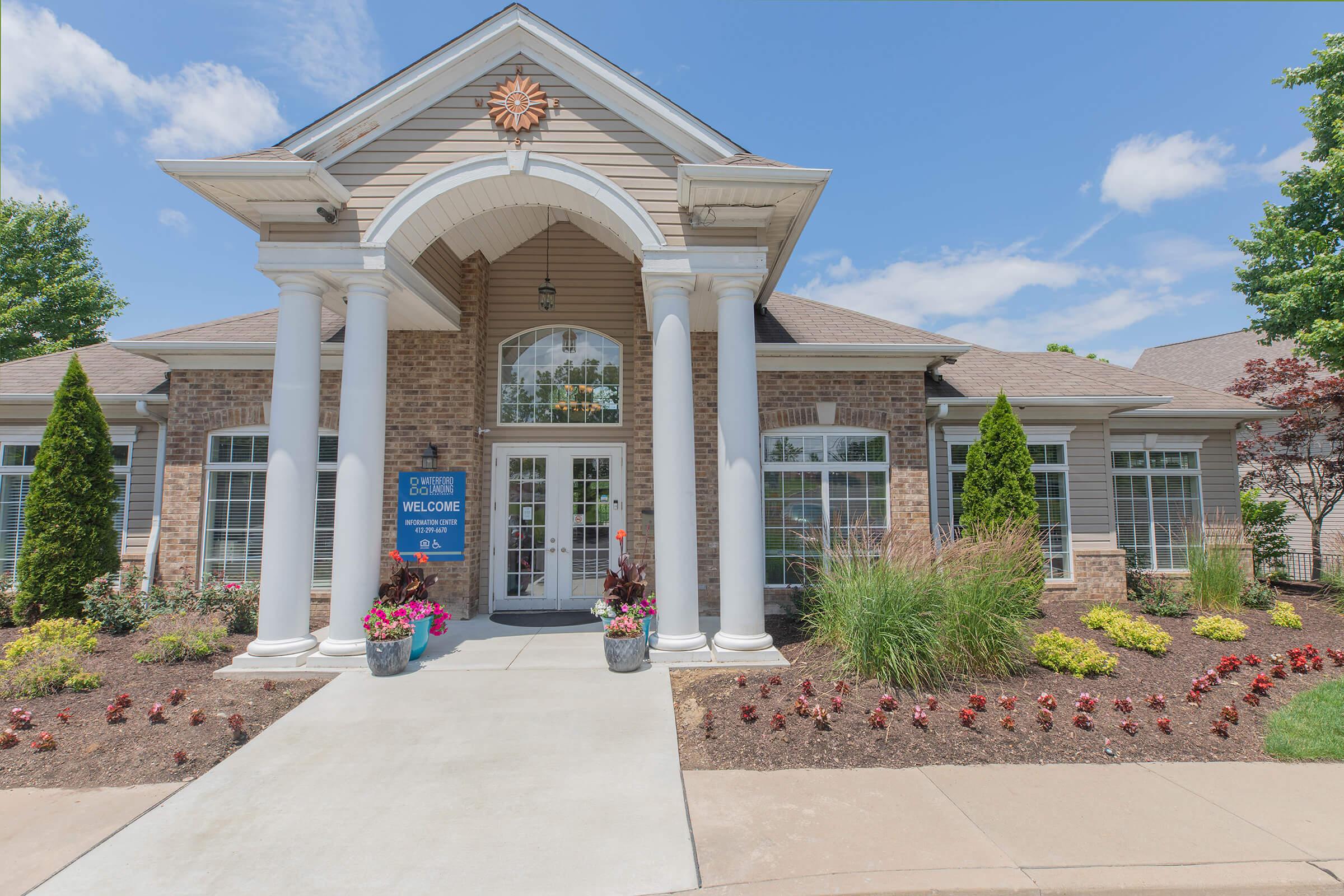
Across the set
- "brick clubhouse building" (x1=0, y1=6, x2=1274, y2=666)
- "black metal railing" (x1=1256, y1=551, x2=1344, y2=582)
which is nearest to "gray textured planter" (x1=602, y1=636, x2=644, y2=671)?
"brick clubhouse building" (x1=0, y1=6, x2=1274, y2=666)

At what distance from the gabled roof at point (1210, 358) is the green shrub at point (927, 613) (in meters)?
16.1

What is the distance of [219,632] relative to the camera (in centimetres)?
660

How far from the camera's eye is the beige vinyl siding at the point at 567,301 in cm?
898

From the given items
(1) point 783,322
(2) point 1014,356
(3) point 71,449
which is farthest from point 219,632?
(2) point 1014,356

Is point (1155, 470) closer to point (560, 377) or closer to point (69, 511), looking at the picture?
point (560, 377)

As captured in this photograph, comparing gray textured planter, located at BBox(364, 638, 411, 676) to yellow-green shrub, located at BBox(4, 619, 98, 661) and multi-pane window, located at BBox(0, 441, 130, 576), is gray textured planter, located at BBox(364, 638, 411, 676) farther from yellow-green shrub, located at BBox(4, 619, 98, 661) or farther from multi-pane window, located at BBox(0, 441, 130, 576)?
multi-pane window, located at BBox(0, 441, 130, 576)

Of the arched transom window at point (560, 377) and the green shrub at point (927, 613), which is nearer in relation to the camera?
the green shrub at point (927, 613)

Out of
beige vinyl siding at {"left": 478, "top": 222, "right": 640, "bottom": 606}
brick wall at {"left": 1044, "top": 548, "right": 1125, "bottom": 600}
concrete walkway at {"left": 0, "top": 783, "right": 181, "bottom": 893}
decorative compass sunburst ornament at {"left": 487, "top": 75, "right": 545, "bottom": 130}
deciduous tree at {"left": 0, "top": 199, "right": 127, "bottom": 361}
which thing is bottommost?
concrete walkway at {"left": 0, "top": 783, "right": 181, "bottom": 893}

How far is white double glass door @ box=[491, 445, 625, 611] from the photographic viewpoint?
28.8 ft

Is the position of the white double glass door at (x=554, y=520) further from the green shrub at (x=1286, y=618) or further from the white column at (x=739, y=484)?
the green shrub at (x=1286, y=618)

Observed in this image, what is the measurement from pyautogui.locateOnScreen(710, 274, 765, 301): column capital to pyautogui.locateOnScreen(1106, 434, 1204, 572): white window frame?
754cm

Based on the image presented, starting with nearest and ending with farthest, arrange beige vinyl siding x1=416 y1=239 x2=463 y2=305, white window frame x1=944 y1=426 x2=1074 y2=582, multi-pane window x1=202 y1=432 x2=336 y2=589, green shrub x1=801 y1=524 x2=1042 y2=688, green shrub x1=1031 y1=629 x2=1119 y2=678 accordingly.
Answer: green shrub x1=801 y1=524 x2=1042 y2=688
green shrub x1=1031 y1=629 x2=1119 y2=678
beige vinyl siding x1=416 y1=239 x2=463 y2=305
multi-pane window x1=202 y1=432 x2=336 y2=589
white window frame x1=944 y1=426 x2=1074 y2=582

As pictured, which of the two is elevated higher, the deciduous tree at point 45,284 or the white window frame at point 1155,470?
the deciduous tree at point 45,284

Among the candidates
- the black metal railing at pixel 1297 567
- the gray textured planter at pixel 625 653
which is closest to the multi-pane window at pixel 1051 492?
the black metal railing at pixel 1297 567
